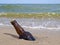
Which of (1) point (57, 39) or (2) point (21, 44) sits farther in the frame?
(1) point (57, 39)

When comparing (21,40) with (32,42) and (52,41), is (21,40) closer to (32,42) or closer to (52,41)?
(32,42)

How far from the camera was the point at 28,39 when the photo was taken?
18.0 ft

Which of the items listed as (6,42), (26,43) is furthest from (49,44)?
(6,42)

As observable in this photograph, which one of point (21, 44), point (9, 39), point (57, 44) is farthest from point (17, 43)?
point (57, 44)

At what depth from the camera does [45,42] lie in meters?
5.26

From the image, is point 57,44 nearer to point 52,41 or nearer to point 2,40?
point 52,41

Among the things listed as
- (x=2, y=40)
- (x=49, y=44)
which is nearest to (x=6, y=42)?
(x=2, y=40)

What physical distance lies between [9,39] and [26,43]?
526 mm

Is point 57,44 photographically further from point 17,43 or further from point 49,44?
point 17,43

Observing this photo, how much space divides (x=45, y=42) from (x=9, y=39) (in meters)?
0.86

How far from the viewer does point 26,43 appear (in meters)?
5.09

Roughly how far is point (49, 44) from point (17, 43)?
0.71m

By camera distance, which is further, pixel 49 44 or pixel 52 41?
pixel 52 41

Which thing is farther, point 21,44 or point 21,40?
point 21,40
